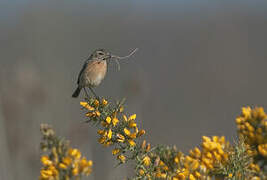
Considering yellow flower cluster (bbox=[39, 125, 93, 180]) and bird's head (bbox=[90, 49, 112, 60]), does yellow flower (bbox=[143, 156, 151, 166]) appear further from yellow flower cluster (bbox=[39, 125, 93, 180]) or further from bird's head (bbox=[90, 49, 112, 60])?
bird's head (bbox=[90, 49, 112, 60])

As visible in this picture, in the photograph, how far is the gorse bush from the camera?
2.26 m

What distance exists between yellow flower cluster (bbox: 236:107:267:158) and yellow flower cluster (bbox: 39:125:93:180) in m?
1.14

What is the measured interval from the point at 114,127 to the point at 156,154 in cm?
29

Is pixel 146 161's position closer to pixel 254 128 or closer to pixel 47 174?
pixel 47 174

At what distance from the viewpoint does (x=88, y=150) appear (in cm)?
544

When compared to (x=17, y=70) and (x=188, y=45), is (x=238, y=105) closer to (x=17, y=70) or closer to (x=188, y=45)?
(x=17, y=70)

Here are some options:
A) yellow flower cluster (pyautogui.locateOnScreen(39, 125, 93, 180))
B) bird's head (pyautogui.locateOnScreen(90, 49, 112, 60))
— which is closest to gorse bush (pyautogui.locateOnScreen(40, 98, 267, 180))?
yellow flower cluster (pyautogui.locateOnScreen(39, 125, 93, 180))

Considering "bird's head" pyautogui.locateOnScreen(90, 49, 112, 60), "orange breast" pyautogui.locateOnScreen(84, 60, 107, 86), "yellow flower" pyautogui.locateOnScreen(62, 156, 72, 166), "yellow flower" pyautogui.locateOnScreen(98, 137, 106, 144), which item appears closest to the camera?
"yellow flower" pyautogui.locateOnScreen(62, 156, 72, 166)

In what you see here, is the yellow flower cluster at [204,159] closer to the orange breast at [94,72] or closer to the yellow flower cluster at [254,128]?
the yellow flower cluster at [254,128]

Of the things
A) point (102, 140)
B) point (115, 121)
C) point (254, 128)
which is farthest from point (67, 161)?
point (254, 128)

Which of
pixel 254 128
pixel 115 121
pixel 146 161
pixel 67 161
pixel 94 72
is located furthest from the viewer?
pixel 94 72

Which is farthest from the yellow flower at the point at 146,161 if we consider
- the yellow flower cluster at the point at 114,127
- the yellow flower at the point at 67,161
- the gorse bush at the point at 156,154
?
the yellow flower at the point at 67,161

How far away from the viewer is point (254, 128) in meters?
3.08

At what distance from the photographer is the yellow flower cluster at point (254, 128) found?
298cm
